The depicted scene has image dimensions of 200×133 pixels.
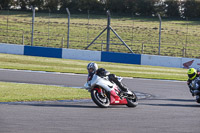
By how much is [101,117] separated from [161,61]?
2022 cm

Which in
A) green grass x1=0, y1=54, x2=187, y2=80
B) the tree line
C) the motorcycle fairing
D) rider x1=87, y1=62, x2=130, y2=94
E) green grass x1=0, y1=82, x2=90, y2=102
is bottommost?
green grass x1=0, y1=54, x2=187, y2=80

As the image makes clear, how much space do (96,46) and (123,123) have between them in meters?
25.6

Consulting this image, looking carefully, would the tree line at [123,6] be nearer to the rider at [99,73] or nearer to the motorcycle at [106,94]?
the rider at [99,73]

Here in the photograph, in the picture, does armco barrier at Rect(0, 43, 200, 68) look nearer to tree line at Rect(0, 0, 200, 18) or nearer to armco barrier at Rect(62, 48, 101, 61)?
armco barrier at Rect(62, 48, 101, 61)

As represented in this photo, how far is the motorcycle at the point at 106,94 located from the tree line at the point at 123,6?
116ft

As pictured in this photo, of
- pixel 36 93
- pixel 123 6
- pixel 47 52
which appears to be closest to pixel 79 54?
pixel 47 52

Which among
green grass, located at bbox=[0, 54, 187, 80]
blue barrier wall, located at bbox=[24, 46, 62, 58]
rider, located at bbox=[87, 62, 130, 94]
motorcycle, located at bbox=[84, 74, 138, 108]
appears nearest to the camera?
motorcycle, located at bbox=[84, 74, 138, 108]

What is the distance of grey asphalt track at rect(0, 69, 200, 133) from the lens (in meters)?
8.27

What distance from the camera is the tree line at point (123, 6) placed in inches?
1855

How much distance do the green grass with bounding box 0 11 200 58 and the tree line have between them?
5081mm

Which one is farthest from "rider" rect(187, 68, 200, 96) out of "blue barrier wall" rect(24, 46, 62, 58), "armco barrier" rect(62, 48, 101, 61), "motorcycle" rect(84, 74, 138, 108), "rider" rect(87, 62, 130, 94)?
"blue barrier wall" rect(24, 46, 62, 58)

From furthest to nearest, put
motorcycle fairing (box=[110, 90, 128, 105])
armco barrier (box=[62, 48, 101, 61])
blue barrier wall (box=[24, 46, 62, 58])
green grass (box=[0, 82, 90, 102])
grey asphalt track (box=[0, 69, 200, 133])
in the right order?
1. blue barrier wall (box=[24, 46, 62, 58])
2. armco barrier (box=[62, 48, 101, 61])
3. green grass (box=[0, 82, 90, 102])
4. motorcycle fairing (box=[110, 90, 128, 105])
5. grey asphalt track (box=[0, 69, 200, 133])

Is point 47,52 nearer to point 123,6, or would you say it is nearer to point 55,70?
point 55,70

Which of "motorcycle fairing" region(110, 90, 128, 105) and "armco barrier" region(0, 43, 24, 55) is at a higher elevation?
"armco barrier" region(0, 43, 24, 55)
